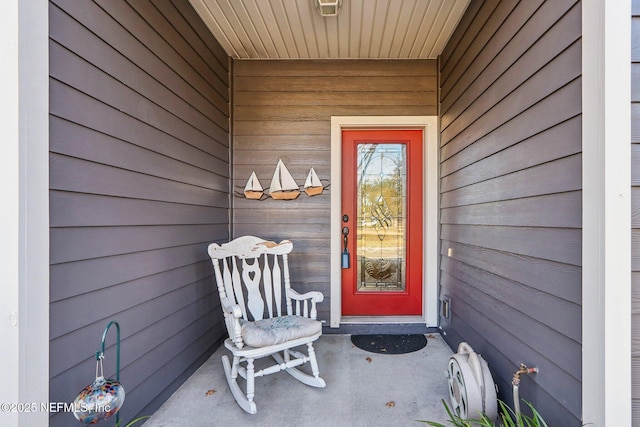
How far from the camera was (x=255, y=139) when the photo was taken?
2.70 m

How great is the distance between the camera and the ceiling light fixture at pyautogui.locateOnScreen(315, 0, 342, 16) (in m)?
1.92

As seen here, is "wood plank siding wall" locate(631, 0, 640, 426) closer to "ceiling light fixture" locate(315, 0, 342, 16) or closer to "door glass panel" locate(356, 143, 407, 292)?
"ceiling light fixture" locate(315, 0, 342, 16)

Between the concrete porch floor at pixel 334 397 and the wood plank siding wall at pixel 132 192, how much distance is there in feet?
0.52

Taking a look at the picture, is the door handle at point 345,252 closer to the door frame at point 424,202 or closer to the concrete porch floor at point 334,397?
the door frame at point 424,202

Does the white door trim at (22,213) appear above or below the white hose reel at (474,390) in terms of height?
above

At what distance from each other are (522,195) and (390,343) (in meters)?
1.61

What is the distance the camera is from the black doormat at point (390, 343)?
2.36 meters

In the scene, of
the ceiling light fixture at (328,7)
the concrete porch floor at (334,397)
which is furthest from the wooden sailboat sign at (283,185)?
the concrete porch floor at (334,397)

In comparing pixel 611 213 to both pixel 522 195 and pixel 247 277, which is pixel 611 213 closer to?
pixel 522 195

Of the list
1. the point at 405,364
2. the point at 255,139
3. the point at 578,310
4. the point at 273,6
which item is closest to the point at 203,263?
the point at 255,139

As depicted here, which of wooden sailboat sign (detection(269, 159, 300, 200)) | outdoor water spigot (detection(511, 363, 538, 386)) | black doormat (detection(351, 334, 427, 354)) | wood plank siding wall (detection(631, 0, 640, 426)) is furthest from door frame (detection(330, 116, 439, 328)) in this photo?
wood plank siding wall (detection(631, 0, 640, 426))

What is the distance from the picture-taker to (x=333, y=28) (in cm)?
224

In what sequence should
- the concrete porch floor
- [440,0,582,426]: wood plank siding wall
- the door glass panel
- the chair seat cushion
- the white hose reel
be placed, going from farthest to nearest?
the door glass panel → the chair seat cushion → the concrete porch floor → the white hose reel → [440,0,582,426]: wood plank siding wall

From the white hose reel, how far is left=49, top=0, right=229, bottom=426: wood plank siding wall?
1.60 m
